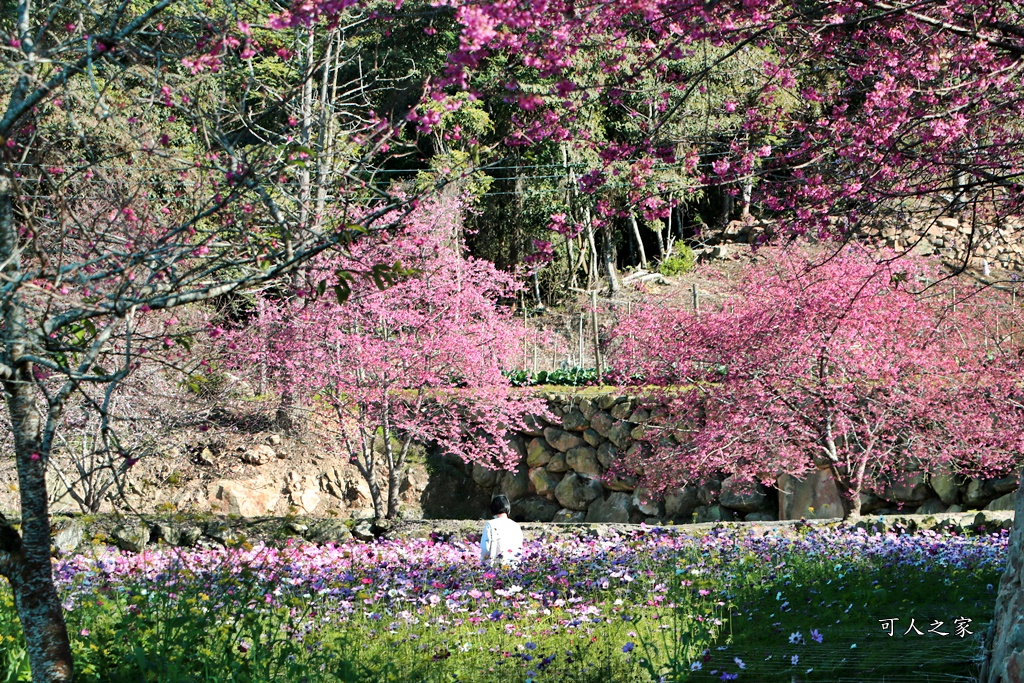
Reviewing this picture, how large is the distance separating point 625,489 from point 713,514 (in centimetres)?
150

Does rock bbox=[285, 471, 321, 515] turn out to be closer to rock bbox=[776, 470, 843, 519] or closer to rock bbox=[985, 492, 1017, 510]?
rock bbox=[776, 470, 843, 519]

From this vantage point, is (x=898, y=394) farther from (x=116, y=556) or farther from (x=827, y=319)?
(x=116, y=556)

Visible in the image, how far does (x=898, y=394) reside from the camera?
9469 mm

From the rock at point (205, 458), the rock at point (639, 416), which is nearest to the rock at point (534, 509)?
the rock at point (639, 416)

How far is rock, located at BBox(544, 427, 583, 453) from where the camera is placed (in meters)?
15.0

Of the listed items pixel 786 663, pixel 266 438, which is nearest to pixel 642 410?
pixel 266 438

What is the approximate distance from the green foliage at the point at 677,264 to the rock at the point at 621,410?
35.7ft

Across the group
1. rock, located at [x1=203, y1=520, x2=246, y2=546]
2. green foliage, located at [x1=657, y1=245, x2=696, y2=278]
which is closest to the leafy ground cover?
rock, located at [x1=203, y1=520, x2=246, y2=546]

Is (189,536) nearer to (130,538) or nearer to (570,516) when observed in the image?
(130,538)

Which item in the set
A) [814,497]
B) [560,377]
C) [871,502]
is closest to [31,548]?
[814,497]

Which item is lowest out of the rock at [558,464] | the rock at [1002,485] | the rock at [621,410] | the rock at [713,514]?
the rock at [713,514]

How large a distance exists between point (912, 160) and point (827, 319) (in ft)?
14.9

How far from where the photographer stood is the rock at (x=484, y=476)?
15.9 meters

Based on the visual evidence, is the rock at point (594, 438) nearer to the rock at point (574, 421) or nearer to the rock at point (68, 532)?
the rock at point (574, 421)
